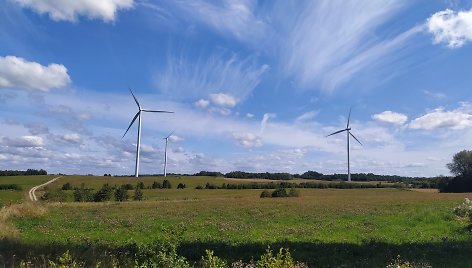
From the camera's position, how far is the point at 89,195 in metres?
80.6

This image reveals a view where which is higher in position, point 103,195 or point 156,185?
point 156,185

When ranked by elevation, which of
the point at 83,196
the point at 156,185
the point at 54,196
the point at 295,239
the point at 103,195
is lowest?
the point at 295,239

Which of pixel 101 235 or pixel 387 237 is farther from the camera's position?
Answer: pixel 101 235

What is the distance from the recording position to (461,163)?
128 meters

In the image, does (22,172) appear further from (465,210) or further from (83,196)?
(465,210)

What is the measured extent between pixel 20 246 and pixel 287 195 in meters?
75.3

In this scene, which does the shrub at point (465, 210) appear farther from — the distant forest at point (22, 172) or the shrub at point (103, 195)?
the distant forest at point (22, 172)

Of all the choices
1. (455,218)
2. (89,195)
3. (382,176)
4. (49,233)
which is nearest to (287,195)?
(89,195)

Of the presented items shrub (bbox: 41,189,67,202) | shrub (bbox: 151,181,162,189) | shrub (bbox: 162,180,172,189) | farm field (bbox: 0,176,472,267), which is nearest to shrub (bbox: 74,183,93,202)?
shrub (bbox: 41,189,67,202)

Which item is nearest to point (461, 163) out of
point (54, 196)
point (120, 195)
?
point (120, 195)

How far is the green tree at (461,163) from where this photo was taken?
126 metres

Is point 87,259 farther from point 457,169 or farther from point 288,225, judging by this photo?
point 457,169

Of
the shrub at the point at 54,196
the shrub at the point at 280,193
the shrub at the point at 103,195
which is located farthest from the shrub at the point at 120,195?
the shrub at the point at 280,193

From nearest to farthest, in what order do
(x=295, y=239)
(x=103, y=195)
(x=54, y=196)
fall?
1. (x=295, y=239)
2. (x=54, y=196)
3. (x=103, y=195)
